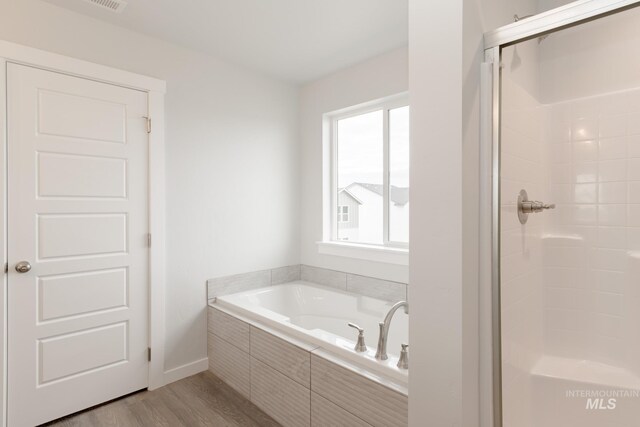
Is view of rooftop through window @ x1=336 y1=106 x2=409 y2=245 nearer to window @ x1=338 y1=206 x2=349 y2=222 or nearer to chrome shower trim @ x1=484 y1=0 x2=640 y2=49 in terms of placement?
window @ x1=338 y1=206 x2=349 y2=222

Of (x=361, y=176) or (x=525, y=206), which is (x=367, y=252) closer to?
(x=361, y=176)

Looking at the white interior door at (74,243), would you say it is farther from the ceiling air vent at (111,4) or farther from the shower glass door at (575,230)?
the shower glass door at (575,230)

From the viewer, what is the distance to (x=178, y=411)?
2.13 metres

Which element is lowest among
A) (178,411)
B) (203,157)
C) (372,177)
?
(178,411)

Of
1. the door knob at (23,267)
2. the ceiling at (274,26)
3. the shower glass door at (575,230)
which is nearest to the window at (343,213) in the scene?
the ceiling at (274,26)

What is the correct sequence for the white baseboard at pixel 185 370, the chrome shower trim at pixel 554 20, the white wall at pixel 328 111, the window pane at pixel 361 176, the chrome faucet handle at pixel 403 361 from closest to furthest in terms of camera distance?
the chrome shower trim at pixel 554 20
the chrome faucet handle at pixel 403 361
the white baseboard at pixel 185 370
the white wall at pixel 328 111
the window pane at pixel 361 176

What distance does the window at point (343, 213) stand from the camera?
3197mm

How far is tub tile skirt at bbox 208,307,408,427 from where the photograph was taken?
1489 mm

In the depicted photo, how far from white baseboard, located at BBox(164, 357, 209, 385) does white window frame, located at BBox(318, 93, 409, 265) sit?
134cm

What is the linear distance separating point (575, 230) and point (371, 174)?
152 centimetres

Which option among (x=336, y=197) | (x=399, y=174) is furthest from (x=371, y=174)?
(x=336, y=197)

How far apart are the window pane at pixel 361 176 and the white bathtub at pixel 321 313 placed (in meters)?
0.55

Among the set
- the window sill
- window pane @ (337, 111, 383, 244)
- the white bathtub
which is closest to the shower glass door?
the white bathtub

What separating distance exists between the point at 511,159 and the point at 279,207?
2184 mm
